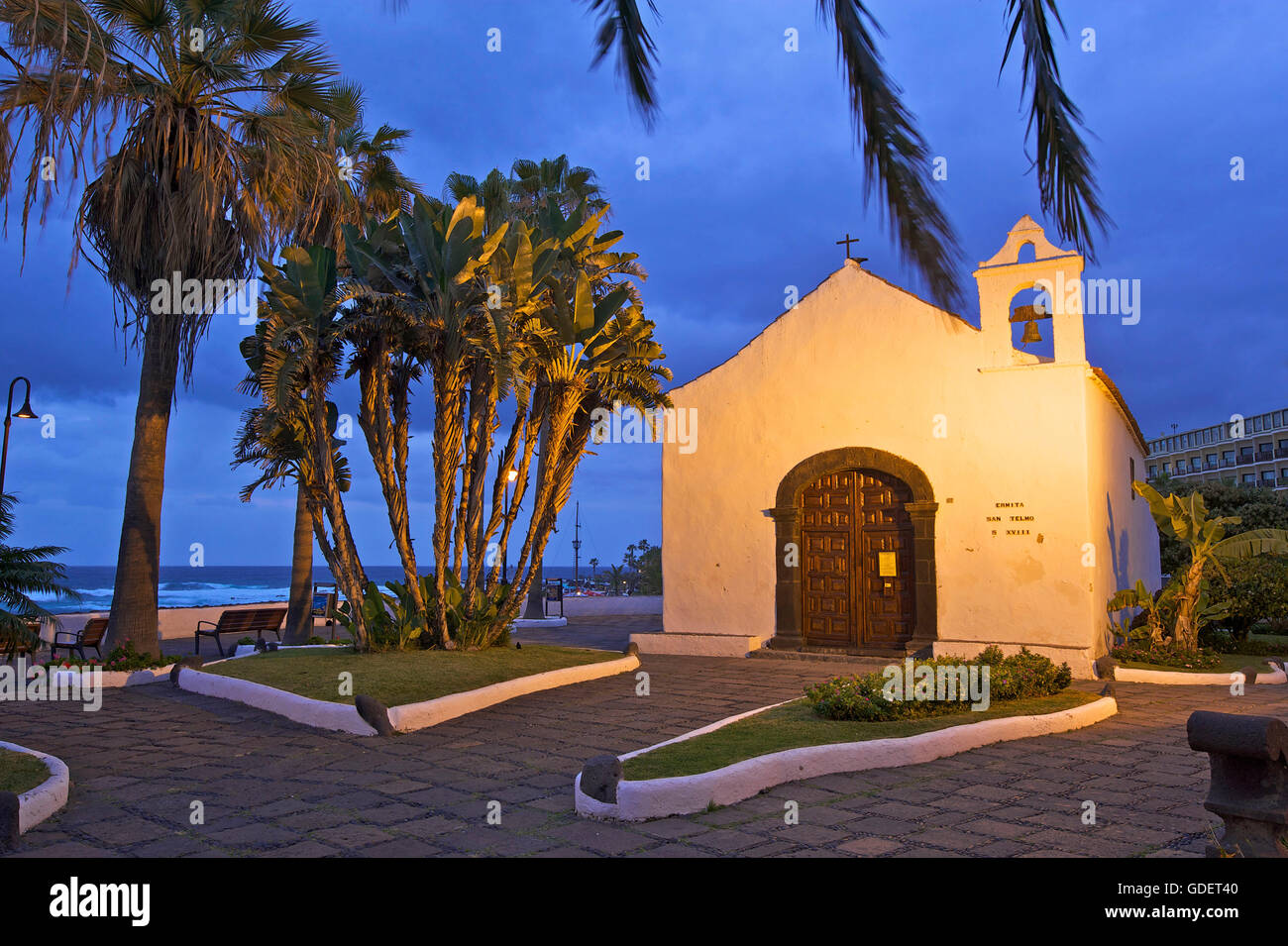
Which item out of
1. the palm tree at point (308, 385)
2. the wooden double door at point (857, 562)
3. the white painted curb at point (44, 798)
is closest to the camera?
the white painted curb at point (44, 798)

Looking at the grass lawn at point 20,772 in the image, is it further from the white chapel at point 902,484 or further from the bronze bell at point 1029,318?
the bronze bell at point 1029,318

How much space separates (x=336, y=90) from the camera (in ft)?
41.5

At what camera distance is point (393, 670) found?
9.73 m

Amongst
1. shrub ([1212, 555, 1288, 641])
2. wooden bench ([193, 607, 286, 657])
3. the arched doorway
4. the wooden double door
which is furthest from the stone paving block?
shrub ([1212, 555, 1288, 641])

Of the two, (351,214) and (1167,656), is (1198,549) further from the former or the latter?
(351,214)

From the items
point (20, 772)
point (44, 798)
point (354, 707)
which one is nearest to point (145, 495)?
point (354, 707)

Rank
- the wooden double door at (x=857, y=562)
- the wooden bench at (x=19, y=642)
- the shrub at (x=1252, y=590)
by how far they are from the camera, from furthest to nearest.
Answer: the shrub at (x=1252, y=590) < the wooden double door at (x=857, y=562) < the wooden bench at (x=19, y=642)

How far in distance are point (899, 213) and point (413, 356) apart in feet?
37.4

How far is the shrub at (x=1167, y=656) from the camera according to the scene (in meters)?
11.3

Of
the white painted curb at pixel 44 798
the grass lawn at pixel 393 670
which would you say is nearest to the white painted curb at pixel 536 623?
the grass lawn at pixel 393 670

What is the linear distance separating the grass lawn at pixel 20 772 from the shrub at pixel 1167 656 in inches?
471

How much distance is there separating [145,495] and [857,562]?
1000 centimetres
